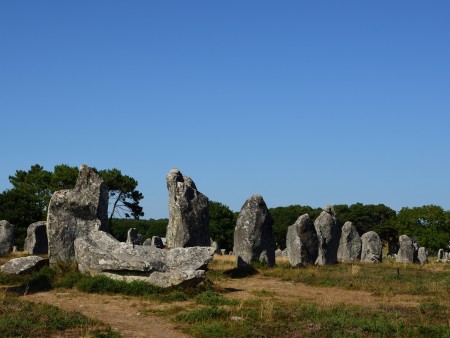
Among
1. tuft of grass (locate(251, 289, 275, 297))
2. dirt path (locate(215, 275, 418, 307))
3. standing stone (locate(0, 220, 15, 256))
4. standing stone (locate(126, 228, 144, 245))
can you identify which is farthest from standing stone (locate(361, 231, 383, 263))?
standing stone (locate(0, 220, 15, 256))

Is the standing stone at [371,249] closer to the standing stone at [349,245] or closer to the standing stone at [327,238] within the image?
the standing stone at [349,245]

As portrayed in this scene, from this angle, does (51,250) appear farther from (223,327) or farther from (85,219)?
(223,327)

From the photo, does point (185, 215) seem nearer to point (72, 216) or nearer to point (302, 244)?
point (72, 216)

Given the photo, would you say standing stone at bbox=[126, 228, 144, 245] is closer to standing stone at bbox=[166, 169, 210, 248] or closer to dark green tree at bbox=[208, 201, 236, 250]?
standing stone at bbox=[166, 169, 210, 248]

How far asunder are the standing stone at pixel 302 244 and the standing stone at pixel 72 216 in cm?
1167

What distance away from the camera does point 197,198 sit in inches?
1081

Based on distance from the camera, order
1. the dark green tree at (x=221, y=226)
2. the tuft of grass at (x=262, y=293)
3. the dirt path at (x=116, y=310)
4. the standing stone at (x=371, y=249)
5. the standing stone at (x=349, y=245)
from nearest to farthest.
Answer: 1. the dirt path at (x=116, y=310)
2. the tuft of grass at (x=262, y=293)
3. the standing stone at (x=371, y=249)
4. the standing stone at (x=349, y=245)
5. the dark green tree at (x=221, y=226)

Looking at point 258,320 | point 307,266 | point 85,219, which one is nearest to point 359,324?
point 258,320

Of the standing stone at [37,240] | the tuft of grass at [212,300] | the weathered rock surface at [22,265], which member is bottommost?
the tuft of grass at [212,300]

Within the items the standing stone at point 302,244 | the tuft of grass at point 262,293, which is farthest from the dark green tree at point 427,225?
the tuft of grass at point 262,293

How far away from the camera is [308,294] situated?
19859 mm

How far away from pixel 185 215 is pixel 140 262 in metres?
8.40

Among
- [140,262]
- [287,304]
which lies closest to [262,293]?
[287,304]

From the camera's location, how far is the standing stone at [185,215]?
87.0 feet
